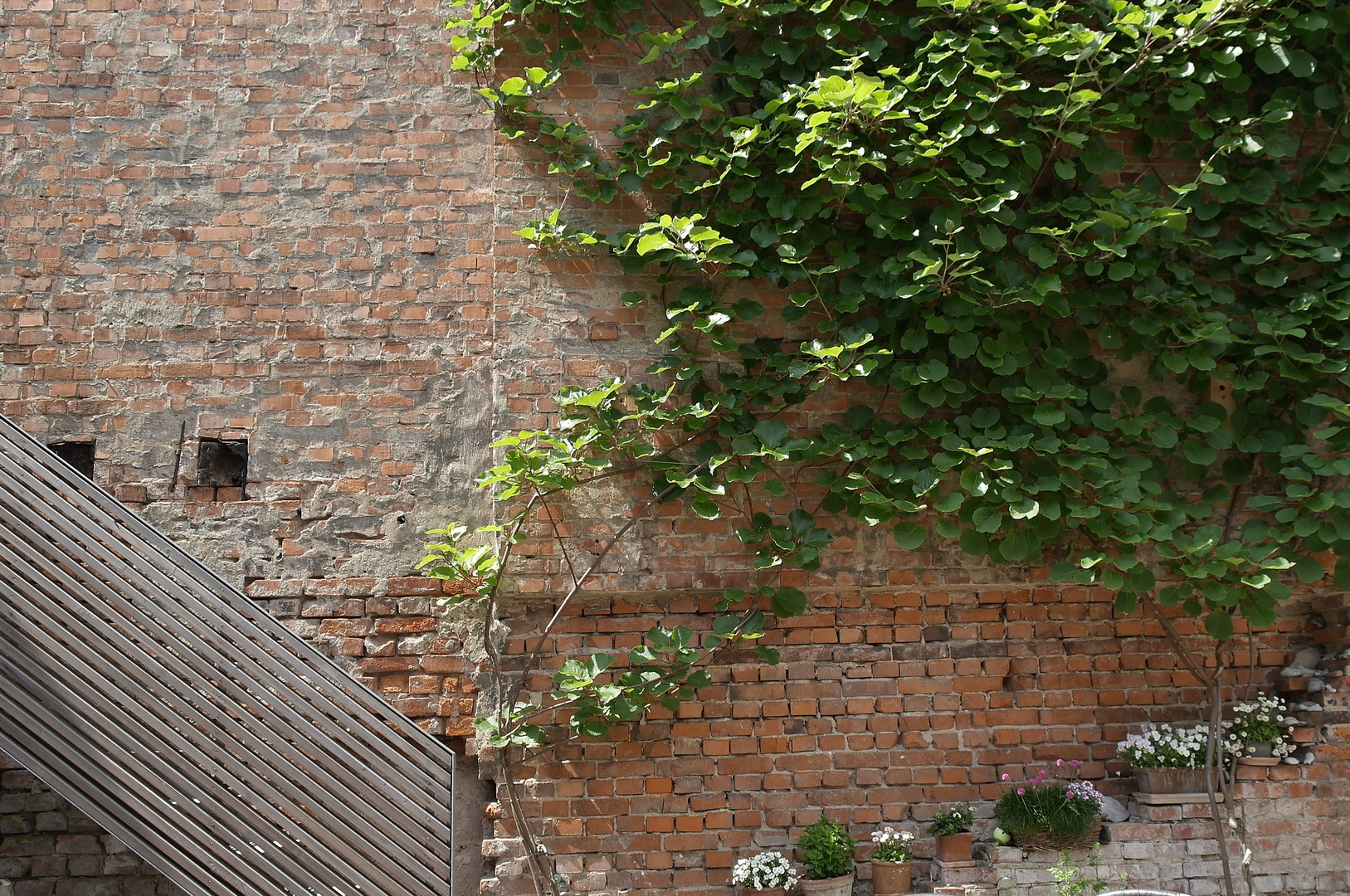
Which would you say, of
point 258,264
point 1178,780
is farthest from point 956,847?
point 258,264

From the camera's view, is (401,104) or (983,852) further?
(401,104)

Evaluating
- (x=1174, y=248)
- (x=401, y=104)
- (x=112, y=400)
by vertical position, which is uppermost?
(x=401, y=104)

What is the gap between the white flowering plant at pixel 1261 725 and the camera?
3686 mm

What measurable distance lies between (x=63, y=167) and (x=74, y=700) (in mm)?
2402

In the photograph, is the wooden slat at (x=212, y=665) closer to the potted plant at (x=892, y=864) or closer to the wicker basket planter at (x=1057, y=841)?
the potted plant at (x=892, y=864)

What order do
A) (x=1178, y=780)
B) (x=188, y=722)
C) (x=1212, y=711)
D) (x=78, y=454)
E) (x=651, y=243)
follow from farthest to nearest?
1. (x=78, y=454)
2. (x=1212, y=711)
3. (x=1178, y=780)
4. (x=651, y=243)
5. (x=188, y=722)

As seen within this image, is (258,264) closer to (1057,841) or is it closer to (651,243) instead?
(651,243)

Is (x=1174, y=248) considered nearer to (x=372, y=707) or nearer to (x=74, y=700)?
(x=372, y=707)

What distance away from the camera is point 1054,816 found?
11.4 ft

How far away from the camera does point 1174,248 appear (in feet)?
12.7

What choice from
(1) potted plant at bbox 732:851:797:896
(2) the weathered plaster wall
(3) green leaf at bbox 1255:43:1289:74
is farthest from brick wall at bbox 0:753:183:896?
(3) green leaf at bbox 1255:43:1289:74

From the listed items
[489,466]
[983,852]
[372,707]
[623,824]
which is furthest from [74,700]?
[983,852]

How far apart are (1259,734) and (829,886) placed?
6.19 feet

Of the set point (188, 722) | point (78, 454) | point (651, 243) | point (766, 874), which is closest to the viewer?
point (188, 722)
